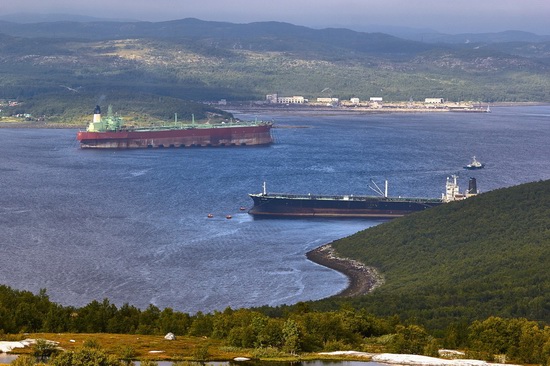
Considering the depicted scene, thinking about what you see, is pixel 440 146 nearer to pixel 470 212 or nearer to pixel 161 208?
pixel 161 208

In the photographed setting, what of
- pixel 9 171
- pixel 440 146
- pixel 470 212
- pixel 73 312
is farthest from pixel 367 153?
pixel 73 312

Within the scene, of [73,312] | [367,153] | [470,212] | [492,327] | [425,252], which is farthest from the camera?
[367,153]

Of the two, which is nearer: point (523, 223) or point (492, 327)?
point (492, 327)

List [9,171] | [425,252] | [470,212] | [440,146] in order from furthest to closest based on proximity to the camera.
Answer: [440,146]
[9,171]
[470,212]
[425,252]

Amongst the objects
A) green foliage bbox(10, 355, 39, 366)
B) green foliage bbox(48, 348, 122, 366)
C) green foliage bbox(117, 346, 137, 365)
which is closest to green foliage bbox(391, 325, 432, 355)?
green foliage bbox(117, 346, 137, 365)

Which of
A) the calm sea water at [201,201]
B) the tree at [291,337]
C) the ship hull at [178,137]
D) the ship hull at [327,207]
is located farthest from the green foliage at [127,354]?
the ship hull at [178,137]

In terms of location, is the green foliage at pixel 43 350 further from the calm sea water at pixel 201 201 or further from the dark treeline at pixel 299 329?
the calm sea water at pixel 201 201
